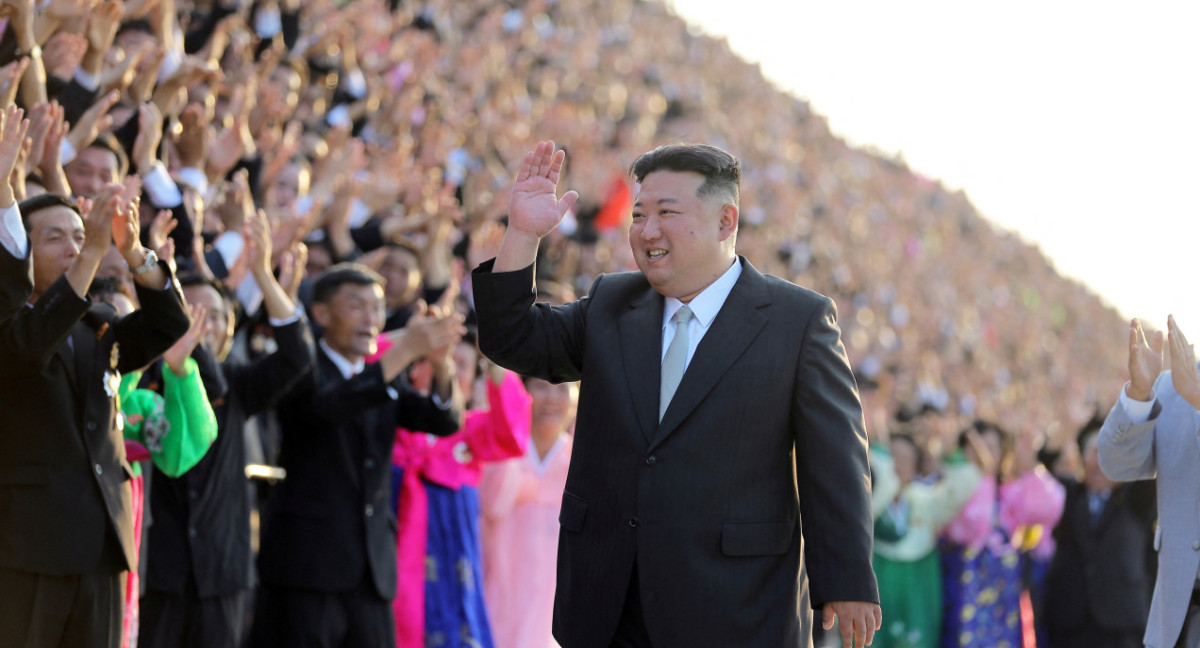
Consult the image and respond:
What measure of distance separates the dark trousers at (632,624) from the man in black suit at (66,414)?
4.74 feet

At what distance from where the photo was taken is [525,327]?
130 inches

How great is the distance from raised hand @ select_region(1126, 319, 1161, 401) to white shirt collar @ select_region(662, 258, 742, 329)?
4.22 ft

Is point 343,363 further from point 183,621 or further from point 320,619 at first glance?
point 183,621

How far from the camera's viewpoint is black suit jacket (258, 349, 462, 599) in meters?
4.74

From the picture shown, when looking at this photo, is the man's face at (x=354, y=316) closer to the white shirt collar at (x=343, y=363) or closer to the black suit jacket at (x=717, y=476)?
the white shirt collar at (x=343, y=363)

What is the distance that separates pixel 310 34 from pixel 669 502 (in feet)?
23.7

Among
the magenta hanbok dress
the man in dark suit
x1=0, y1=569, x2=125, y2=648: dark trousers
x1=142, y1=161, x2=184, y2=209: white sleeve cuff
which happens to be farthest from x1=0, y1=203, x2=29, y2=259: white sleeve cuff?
the magenta hanbok dress

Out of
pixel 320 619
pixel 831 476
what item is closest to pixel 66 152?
pixel 320 619

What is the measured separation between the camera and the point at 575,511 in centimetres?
328

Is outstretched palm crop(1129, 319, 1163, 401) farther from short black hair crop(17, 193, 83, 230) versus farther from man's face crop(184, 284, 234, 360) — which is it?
short black hair crop(17, 193, 83, 230)

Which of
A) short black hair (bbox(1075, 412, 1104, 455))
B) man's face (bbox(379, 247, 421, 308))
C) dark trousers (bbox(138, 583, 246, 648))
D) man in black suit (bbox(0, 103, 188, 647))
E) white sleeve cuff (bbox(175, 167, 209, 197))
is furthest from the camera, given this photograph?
short black hair (bbox(1075, 412, 1104, 455))

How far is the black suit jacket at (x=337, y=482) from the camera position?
474cm

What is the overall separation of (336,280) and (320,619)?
1.17m

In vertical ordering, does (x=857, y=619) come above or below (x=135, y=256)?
below
